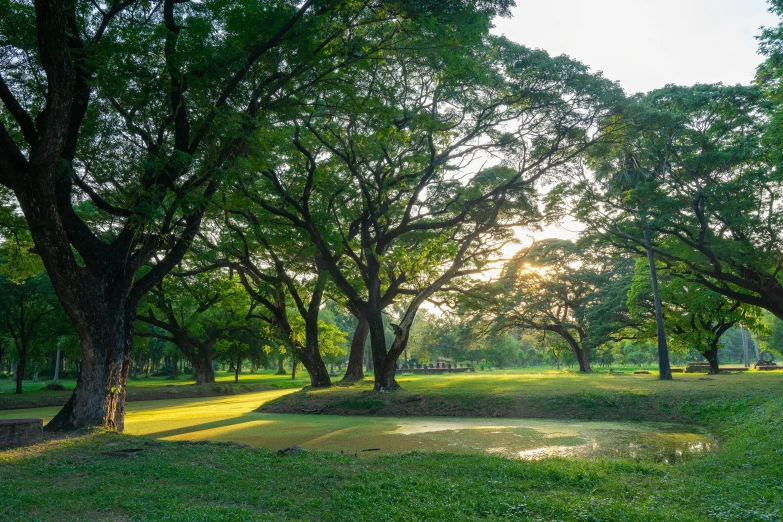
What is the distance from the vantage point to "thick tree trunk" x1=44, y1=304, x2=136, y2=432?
7.76 m

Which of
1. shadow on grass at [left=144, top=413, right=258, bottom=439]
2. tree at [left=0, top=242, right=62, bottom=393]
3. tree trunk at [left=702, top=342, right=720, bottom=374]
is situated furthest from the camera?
tree trunk at [left=702, top=342, right=720, bottom=374]

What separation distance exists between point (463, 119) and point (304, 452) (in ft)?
31.2

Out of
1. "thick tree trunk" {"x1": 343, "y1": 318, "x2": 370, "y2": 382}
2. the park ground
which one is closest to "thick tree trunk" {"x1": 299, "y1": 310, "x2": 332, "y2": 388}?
"thick tree trunk" {"x1": 343, "y1": 318, "x2": 370, "y2": 382}

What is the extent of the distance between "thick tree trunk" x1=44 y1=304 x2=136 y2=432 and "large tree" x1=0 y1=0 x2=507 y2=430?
20 mm

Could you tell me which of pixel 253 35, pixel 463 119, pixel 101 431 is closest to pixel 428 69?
pixel 463 119

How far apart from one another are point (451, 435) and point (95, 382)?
19.5 ft

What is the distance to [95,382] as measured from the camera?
788cm

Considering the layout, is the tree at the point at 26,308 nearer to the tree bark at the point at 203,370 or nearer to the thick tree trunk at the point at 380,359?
the tree bark at the point at 203,370

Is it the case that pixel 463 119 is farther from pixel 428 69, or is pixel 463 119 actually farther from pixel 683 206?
pixel 683 206

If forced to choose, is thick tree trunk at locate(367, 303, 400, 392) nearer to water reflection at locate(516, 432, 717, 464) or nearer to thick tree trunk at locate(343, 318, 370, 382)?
thick tree trunk at locate(343, 318, 370, 382)

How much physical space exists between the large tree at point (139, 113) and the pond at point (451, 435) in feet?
8.64

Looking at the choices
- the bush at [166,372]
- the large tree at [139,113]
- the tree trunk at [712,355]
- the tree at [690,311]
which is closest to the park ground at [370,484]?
the large tree at [139,113]

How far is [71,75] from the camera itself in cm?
631

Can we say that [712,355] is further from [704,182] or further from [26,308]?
[26,308]
